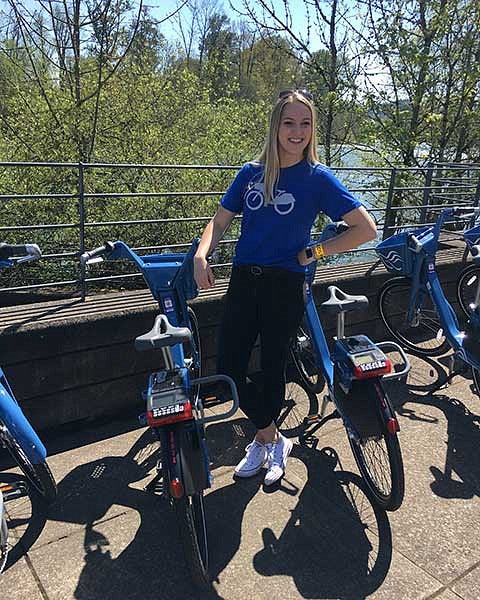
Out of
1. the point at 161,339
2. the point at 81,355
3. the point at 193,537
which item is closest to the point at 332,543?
the point at 193,537

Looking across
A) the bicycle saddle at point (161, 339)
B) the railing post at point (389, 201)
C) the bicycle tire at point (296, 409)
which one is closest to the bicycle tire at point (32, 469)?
the bicycle saddle at point (161, 339)

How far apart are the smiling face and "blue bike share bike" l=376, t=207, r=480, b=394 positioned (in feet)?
6.82

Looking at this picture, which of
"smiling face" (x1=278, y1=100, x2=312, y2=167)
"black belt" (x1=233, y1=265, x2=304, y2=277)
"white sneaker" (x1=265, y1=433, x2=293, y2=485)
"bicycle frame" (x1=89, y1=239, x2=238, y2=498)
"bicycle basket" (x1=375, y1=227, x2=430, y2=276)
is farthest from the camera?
"bicycle basket" (x1=375, y1=227, x2=430, y2=276)

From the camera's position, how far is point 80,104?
21.0 feet

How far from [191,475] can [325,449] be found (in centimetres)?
142

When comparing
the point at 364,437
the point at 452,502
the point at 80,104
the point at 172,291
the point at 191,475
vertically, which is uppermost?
the point at 80,104

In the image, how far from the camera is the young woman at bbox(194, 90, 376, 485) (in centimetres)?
253

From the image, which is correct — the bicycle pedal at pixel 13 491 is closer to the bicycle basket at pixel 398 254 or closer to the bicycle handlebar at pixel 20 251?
the bicycle handlebar at pixel 20 251

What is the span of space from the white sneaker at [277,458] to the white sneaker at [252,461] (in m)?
0.04

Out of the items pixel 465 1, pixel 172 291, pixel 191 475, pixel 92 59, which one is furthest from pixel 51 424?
pixel 465 1

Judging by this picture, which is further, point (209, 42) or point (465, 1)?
point (209, 42)

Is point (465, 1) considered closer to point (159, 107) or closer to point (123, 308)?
point (159, 107)

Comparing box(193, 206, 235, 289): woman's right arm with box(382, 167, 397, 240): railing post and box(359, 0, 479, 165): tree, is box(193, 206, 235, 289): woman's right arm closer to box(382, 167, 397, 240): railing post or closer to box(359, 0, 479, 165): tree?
box(382, 167, 397, 240): railing post

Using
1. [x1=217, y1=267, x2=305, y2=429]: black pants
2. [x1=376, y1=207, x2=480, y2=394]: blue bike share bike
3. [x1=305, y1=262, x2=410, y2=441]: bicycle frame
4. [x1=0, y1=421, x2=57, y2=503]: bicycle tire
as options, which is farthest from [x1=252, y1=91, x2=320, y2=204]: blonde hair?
[x1=376, y1=207, x2=480, y2=394]: blue bike share bike
